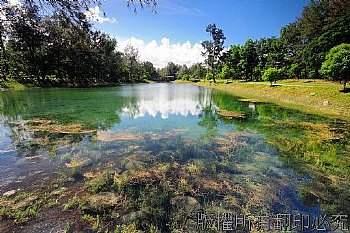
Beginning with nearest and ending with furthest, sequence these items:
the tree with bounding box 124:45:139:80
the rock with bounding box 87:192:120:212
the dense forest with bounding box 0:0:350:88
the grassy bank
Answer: the rock with bounding box 87:192:120:212, the grassy bank, the dense forest with bounding box 0:0:350:88, the tree with bounding box 124:45:139:80

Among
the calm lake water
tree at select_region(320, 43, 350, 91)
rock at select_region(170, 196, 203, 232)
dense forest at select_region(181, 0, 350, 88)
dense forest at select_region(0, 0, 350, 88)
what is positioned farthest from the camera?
dense forest at select_region(0, 0, 350, 88)

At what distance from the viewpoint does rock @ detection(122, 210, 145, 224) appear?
4.19 meters

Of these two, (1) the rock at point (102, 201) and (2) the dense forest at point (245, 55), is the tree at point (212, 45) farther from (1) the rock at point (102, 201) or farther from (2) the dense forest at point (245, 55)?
(1) the rock at point (102, 201)

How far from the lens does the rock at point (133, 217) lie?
4.19 meters

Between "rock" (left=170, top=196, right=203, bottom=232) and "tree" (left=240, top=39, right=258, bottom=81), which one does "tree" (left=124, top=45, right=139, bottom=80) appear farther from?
"rock" (left=170, top=196, right=203, bottom=232)

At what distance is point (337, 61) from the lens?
2100 cm

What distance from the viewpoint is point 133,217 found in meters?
4.29

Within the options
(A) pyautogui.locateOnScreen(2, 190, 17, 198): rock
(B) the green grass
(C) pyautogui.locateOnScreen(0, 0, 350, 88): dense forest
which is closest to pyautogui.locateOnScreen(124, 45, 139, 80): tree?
(C) pyautogui.locateOnScreen(0, 0, 350, 88): dense forest

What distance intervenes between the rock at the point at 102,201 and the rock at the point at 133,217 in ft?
1.72

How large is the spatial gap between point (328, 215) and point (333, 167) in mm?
3391

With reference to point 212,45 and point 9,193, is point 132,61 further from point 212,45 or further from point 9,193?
point 9,193

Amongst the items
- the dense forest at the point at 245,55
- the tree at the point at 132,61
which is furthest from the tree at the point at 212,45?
the tree at the point at 132,61

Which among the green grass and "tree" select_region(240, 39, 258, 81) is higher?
"tree" select_region(240, 39, 258, 81)

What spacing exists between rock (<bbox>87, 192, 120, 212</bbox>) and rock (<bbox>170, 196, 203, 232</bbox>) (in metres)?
1.36
